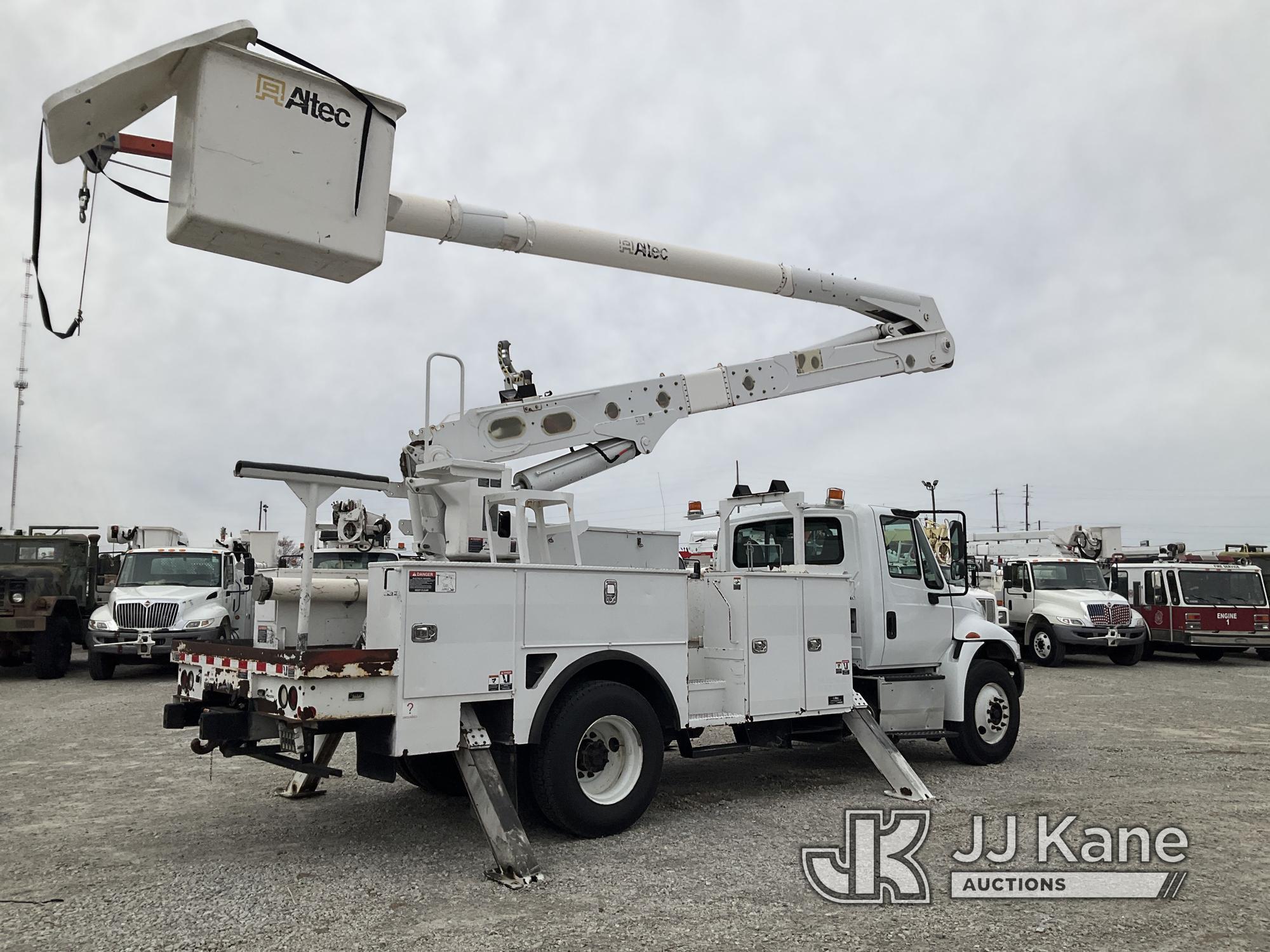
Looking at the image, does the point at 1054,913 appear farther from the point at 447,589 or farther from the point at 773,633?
the point at 447,589

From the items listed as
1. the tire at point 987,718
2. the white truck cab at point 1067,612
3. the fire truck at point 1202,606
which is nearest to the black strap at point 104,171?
the tire at point 987,718

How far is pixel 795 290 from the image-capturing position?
9.89 meters

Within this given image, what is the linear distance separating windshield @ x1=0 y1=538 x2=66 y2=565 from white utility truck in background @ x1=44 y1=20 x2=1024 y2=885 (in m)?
12.8

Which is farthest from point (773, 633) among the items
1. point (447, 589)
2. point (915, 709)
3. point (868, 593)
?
point (447, 589)

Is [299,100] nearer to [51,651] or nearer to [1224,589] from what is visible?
[51,651]

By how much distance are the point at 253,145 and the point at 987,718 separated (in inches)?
313

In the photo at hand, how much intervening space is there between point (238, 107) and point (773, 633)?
5.12 m

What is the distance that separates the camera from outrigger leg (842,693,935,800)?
26.3ft

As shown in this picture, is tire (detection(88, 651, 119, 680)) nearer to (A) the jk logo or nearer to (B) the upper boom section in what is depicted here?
(B) the upper boom section

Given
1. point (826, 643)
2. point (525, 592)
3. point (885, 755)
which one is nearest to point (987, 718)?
point (885, 755)

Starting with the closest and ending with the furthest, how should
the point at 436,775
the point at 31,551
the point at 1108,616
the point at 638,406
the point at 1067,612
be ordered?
the point at 436,775, the point at 638,406, the point at 31,551, the point at 1108,616, the point at 1067,612

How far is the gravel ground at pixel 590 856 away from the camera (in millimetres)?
4969

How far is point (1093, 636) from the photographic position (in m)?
20.6

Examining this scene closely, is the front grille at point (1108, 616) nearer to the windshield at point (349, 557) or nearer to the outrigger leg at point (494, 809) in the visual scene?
the windshield at point (349, 557)
